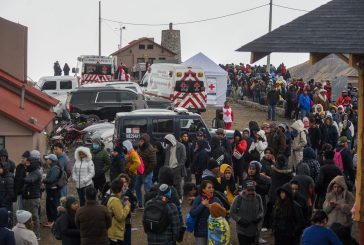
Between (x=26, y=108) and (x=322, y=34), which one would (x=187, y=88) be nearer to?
(x=26, y=108)

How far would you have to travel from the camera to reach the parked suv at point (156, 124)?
2230 cm

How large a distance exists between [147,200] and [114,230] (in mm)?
691

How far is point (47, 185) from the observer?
1688 cm

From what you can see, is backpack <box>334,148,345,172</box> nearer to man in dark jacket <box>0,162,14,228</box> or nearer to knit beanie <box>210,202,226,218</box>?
knit beanie <box>210,202,226,218</box>

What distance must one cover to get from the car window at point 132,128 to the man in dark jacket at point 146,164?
3.51m

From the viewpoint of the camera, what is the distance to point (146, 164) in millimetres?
18594

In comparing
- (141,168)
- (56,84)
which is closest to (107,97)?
(56,84)

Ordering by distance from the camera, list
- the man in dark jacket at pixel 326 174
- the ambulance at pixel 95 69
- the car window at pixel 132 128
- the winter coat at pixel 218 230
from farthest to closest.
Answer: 1. the ambulance at pixel 95 69
2. the car window at pixel 132 128
3. the man in dark jacket at pixel 326 174
4. the winter coat at pixel 218 230

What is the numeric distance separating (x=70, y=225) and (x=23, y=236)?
119 cm

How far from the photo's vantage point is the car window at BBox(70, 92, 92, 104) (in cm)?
3203

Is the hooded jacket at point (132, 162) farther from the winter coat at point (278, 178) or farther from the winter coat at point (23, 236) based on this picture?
the winter coat at point (23, 236)

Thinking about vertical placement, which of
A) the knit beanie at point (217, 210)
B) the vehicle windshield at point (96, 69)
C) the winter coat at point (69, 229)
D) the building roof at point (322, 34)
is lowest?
the winter coat at point (69, 229)

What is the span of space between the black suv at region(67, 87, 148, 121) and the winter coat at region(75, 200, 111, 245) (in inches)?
746

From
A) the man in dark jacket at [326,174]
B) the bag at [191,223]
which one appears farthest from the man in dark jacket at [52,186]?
the man in dark jacket at [326,174]
